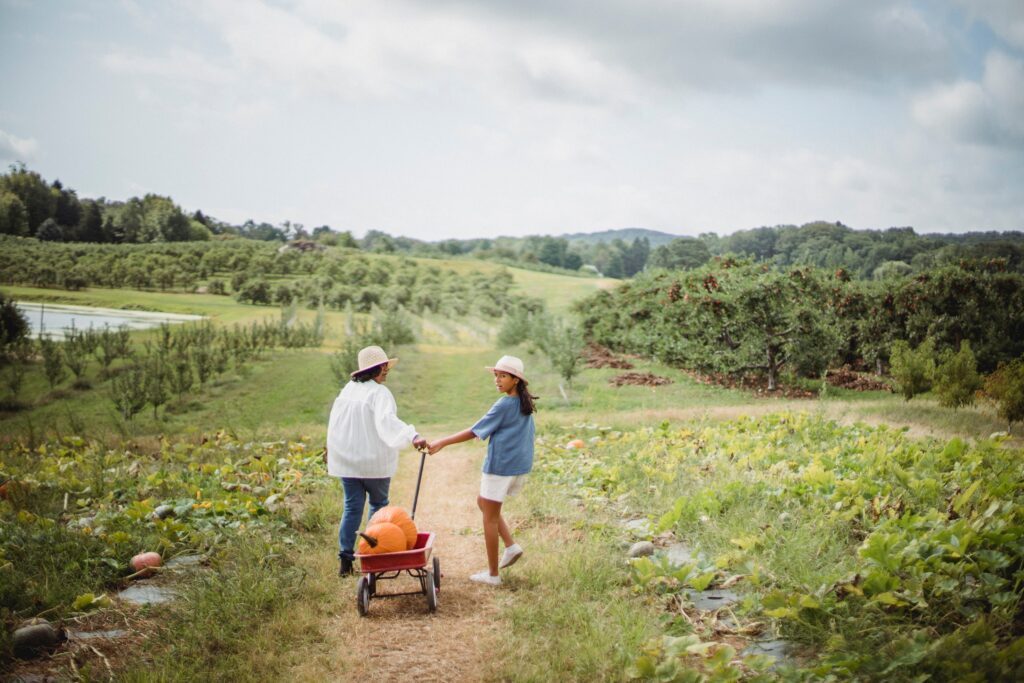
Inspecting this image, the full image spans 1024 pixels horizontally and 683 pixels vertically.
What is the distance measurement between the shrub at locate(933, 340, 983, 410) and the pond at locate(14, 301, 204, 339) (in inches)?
1236

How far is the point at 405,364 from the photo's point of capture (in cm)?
3084

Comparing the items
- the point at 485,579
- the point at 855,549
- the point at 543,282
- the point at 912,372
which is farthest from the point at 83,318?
the point at 543,282

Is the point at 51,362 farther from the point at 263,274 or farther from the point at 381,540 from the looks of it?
the point at 263,274

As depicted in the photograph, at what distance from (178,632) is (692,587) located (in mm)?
4089

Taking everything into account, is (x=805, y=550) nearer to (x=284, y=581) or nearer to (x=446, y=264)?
(x=284, y=581)

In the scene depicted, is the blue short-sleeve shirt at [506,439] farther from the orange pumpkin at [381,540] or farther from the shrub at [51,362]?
the shrub at [51,362]

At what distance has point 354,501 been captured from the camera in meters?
→ 5.75

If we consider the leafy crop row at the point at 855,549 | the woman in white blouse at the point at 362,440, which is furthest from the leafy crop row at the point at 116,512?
the leafy crop row at the point at 855,549

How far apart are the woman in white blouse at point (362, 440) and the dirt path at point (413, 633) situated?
66cm

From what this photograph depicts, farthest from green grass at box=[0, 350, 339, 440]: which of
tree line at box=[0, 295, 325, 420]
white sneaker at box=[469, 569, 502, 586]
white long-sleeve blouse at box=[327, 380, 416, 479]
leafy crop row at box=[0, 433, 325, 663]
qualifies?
white sneaker at box=[469, 569, 502, 586]

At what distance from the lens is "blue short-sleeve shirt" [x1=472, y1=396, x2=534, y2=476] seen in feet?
17.2

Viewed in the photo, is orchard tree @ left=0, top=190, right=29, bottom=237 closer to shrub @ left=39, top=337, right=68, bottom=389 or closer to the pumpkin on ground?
shrub @ left=39, top=337, right=68, bottom=389

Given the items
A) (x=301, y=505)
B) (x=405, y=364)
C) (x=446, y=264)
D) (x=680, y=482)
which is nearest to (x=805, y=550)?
(x=680, y=482)

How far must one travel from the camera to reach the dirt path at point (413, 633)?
4211 mm
